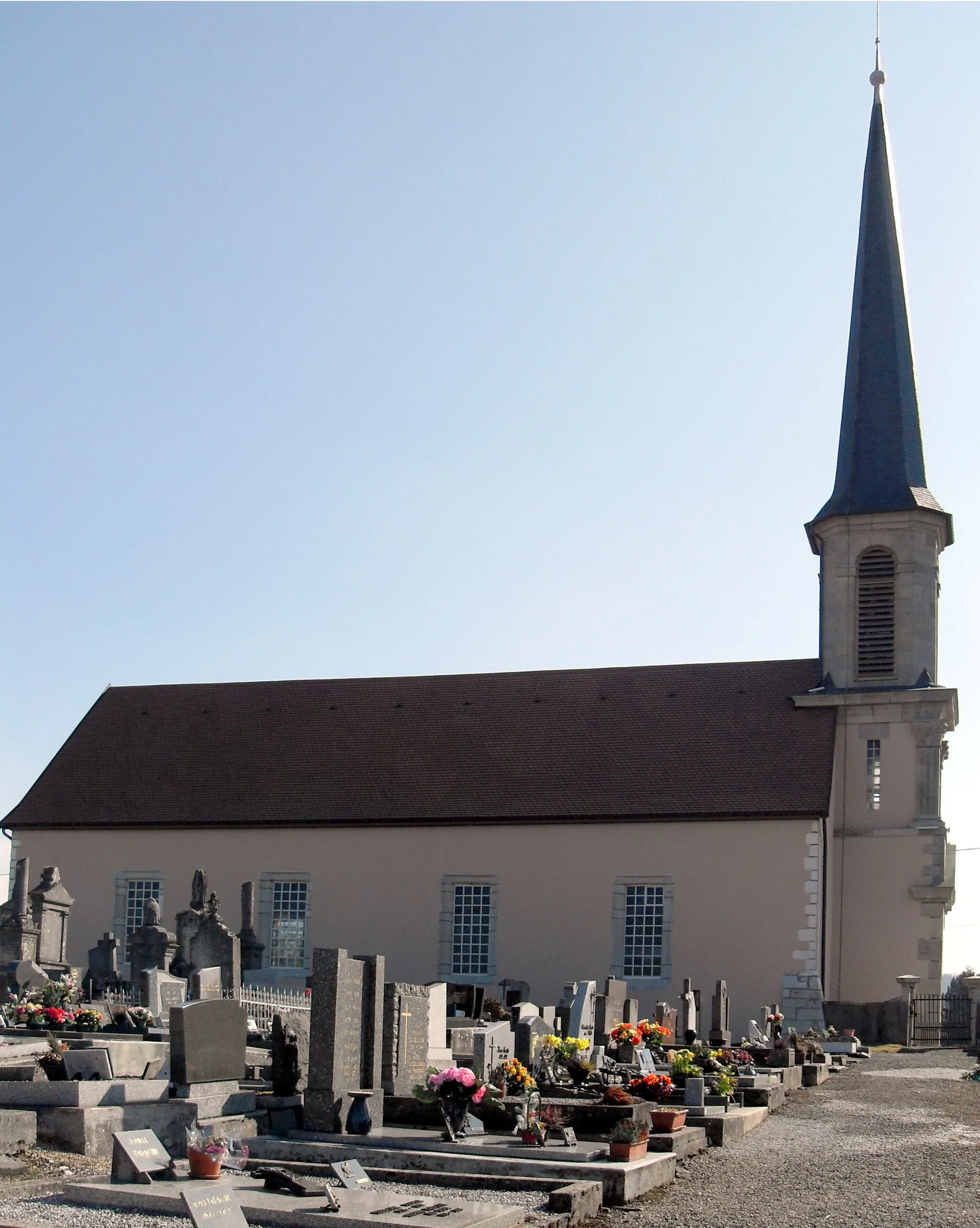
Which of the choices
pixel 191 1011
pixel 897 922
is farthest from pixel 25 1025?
pixel 897 922

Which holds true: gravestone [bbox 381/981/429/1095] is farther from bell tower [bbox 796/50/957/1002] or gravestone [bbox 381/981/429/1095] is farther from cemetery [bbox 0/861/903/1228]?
bell tower [bbox 796/50/957/1002]

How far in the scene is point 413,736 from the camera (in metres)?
36.3

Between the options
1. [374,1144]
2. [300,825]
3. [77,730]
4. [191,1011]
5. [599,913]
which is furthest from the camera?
[77,730]

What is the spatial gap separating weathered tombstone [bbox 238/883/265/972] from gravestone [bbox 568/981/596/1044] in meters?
11.1

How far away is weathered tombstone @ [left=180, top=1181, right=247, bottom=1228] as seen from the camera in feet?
29.6

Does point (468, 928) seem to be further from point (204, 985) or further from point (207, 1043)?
point (207, 1043)

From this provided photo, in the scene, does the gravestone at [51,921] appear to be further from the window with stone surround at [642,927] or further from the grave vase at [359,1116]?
the grave vase at [359,1116]

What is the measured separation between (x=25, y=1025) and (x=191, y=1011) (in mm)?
6474

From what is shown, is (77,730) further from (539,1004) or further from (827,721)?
(827,721)

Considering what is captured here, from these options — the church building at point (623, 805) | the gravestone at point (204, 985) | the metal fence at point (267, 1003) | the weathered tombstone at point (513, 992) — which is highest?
the church building at point (623, 805)

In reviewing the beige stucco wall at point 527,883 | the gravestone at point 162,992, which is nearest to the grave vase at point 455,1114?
the gravestone at point 162,992

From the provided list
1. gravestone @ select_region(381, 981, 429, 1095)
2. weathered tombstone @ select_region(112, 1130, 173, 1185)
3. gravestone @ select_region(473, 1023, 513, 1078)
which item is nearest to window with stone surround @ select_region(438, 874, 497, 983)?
gravestone @ select_region(473, 1023, 513, 1078)

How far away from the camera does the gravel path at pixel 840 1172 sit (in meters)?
10.7

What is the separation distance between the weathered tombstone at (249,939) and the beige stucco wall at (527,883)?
2.14 metres
